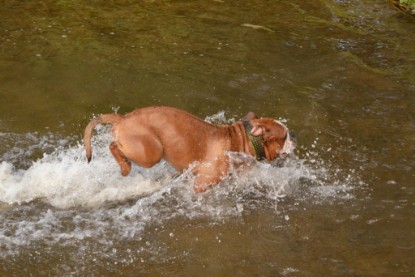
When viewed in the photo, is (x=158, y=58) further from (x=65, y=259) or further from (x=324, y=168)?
(x=65, y=259)

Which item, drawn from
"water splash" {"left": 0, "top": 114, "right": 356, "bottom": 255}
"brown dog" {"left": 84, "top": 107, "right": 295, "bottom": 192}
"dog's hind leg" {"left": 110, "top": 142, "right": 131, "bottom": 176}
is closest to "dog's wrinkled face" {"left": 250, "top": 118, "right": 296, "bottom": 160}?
"brown dog" {"left": 84, "top": 107, "right": 295, "bottom": 192}

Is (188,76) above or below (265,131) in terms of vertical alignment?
below

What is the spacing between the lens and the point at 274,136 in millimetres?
6676

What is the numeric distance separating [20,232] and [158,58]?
4.67 metres

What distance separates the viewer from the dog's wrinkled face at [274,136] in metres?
6.62

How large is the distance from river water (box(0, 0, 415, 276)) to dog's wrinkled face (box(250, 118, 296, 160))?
426 millimetres

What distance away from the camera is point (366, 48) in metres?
10.7

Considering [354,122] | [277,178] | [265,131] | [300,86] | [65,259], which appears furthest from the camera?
[300,86]

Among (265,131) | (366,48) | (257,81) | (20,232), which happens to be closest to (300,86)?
(257,81)

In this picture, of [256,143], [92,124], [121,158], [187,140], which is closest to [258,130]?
[256,143]

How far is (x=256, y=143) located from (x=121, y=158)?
1456 millimetres

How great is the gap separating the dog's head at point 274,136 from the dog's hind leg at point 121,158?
1.37 meters

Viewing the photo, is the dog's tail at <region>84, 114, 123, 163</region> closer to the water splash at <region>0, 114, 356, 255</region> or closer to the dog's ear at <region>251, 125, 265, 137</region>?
the water splash at <region>0, 114, 356, 255</region>

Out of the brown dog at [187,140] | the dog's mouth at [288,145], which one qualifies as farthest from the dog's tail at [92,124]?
the dog's mouth at [288,145]
